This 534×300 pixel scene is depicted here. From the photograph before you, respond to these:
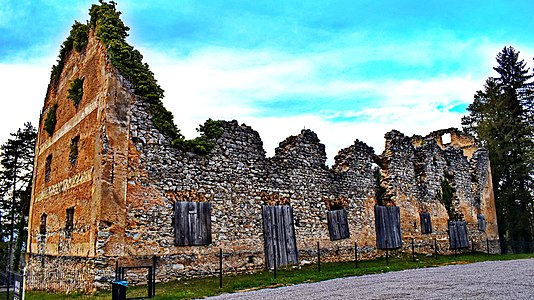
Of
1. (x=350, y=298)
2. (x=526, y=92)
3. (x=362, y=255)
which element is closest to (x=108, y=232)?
(x=350, y=298)

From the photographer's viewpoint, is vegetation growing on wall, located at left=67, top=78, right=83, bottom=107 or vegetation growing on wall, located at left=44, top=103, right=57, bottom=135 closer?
vegetation growing on wall, located at left=67, top=78, right=83, bottom=107

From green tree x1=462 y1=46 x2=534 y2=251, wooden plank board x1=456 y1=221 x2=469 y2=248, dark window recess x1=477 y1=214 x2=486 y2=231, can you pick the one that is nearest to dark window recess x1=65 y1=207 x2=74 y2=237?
wooden plank board x1=456 y1=221 x2=469 y2=248

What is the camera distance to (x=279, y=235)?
18625mm

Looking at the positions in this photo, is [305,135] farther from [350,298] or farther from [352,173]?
[350,298]

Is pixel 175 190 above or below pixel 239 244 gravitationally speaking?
above

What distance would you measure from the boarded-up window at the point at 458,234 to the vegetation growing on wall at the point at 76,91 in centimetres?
2079

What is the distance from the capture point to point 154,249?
15.1 metres

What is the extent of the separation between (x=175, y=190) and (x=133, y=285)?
341 centimetres

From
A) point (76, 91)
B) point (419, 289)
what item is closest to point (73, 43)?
point (76, 91)

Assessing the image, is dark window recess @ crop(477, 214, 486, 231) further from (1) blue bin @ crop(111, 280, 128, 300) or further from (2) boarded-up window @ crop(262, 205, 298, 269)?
(1) blue bin @ crop(111, 280, 128, 300)

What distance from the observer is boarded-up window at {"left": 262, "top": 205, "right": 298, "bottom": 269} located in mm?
18234

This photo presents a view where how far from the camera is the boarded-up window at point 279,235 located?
718 inches

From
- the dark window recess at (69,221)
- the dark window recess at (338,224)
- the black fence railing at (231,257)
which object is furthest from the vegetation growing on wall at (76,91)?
the dark window recess at (338,224)

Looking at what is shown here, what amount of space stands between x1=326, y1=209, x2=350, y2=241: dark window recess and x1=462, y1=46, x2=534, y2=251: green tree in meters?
18.4
